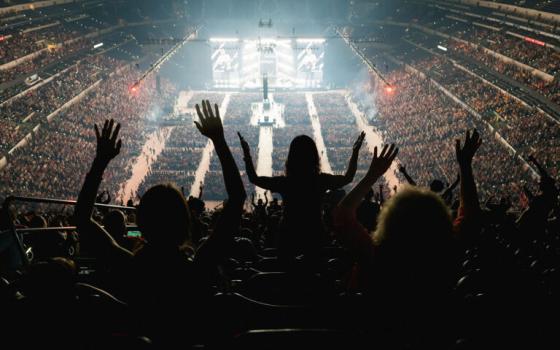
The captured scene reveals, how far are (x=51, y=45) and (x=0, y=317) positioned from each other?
152 ft

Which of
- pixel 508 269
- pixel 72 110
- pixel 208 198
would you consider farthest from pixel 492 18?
pixel 508 269

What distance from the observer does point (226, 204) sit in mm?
2807

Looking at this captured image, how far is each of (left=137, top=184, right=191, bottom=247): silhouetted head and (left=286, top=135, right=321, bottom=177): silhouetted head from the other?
1879 millimetres

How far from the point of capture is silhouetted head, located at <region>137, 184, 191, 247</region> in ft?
8.28

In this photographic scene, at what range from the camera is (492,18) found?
45000 mm

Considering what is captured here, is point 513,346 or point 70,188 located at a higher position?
point 70,188

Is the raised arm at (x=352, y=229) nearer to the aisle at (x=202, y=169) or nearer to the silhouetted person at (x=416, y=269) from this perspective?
the silhouetted person at (x=416, y=269)

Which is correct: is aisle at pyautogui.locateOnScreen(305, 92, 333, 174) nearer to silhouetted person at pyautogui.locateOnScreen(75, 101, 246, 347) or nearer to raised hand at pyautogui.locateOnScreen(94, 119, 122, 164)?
raised hand at pyautogui.locateOnScreen(94, 119, 122, 164)

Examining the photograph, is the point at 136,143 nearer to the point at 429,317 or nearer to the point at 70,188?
the point at 70,188

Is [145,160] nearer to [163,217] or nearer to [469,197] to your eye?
[469,197]

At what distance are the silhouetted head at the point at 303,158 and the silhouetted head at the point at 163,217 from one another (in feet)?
6.17

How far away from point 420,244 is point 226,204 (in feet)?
3.79

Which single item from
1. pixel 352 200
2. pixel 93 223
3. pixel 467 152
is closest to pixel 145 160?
pixel 467 152

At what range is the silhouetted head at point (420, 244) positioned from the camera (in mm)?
2490
